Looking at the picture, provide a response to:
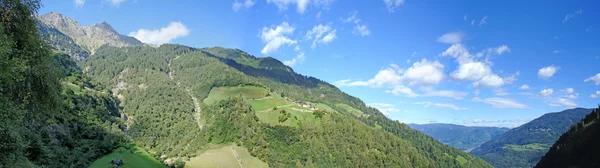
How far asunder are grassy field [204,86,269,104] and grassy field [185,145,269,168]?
54796 mm

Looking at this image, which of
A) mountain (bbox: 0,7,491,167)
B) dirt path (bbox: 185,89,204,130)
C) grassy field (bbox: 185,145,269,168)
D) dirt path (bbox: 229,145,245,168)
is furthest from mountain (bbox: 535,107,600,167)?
dirt path (bbox: 185,89,204,130)

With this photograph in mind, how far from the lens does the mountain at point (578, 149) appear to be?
370 ft

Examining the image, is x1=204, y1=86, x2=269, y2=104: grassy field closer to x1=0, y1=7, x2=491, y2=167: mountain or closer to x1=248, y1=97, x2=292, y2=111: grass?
x1=0, y1=7, x2=491, y2=167: mountain

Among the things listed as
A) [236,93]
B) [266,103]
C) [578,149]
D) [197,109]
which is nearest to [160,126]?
[197,109]

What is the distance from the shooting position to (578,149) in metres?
122

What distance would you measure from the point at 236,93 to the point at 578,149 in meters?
155

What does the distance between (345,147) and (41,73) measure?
116m

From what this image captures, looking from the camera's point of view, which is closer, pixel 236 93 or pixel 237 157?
pixel 237 157

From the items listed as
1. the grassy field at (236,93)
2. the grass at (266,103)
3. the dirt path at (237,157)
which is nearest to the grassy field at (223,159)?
the dirt path at (237,157)

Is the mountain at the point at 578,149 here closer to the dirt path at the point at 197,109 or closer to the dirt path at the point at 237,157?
the dirt path at the point at 237,157

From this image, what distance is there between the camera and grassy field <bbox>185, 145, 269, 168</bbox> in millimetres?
81806

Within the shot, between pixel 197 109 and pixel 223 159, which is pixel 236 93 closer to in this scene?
pixel 197 109

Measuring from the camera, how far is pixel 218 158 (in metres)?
90.1

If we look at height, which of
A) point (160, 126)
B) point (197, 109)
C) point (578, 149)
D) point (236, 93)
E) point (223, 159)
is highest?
point (236, 93)
